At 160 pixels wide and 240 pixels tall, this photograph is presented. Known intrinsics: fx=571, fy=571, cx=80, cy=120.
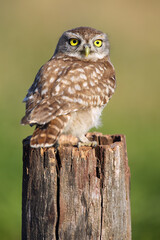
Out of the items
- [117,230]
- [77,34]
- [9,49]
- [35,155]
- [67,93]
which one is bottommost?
[117,230]

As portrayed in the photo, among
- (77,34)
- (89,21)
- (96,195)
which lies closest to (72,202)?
(96,195)

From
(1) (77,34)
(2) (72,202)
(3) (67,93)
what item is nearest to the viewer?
(2) (72,202)

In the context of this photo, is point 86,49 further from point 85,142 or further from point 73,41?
point 85,142

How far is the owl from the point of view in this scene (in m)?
4.77

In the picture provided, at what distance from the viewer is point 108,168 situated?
4148mm

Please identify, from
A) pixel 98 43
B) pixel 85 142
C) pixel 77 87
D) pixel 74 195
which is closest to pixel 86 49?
pixel 98 43

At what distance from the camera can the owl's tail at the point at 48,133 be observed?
4.40 meters

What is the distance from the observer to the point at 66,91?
205 inches

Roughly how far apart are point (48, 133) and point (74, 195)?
2.52 ft

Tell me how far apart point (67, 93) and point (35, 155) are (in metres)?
1.14

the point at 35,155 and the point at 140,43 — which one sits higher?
the point at 140,43

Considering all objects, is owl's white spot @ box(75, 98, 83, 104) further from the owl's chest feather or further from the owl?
the owl's chest feather

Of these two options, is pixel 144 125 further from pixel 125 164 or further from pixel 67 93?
pixel 125 164

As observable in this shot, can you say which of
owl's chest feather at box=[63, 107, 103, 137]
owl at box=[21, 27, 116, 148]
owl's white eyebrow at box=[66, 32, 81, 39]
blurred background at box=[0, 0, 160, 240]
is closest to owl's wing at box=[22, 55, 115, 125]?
owl at box=[21, 27, 116, 148]
